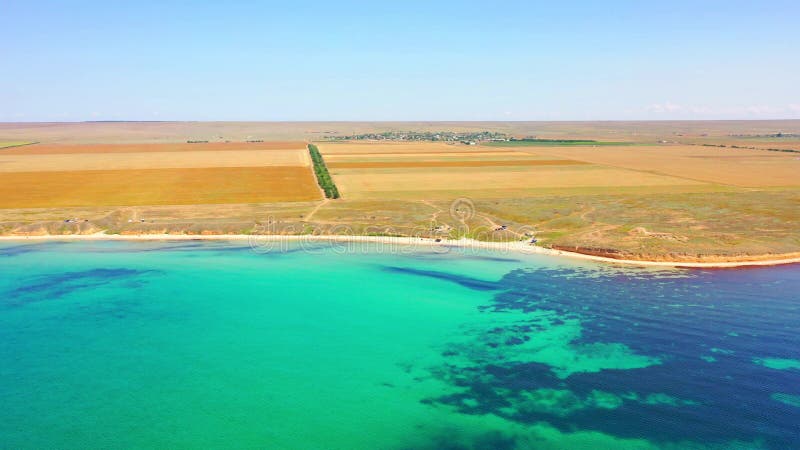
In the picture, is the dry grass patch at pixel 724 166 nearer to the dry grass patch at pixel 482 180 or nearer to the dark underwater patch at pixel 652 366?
the dry grass patch at pixel 482 180

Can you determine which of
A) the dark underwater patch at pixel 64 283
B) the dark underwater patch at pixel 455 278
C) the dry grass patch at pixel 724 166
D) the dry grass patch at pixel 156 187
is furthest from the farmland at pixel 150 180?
the dry grass patch at pixel 724 166

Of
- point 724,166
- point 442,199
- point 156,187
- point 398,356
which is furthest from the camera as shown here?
point 724,166

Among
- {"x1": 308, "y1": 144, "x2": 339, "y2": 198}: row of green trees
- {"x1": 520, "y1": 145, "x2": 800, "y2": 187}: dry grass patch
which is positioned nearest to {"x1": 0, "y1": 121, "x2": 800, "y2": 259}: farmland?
{"x1": 520, "y1": 145, "x2": 800, "y2": 187}: dry grass patch

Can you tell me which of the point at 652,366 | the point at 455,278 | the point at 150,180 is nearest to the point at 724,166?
the point at 455,278

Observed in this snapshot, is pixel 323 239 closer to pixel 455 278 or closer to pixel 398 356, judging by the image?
pixel 455 278

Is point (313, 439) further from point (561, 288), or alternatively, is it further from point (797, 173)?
point (797, 173)

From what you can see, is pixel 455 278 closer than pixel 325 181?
Yes

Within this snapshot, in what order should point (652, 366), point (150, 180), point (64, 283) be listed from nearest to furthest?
point (652, 366)
point (64, 283)
point (150, 180)

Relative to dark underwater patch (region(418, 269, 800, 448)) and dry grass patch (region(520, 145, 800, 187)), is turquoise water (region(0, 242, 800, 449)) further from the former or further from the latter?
dry grass patch (region(520, 145, 800, 187))
